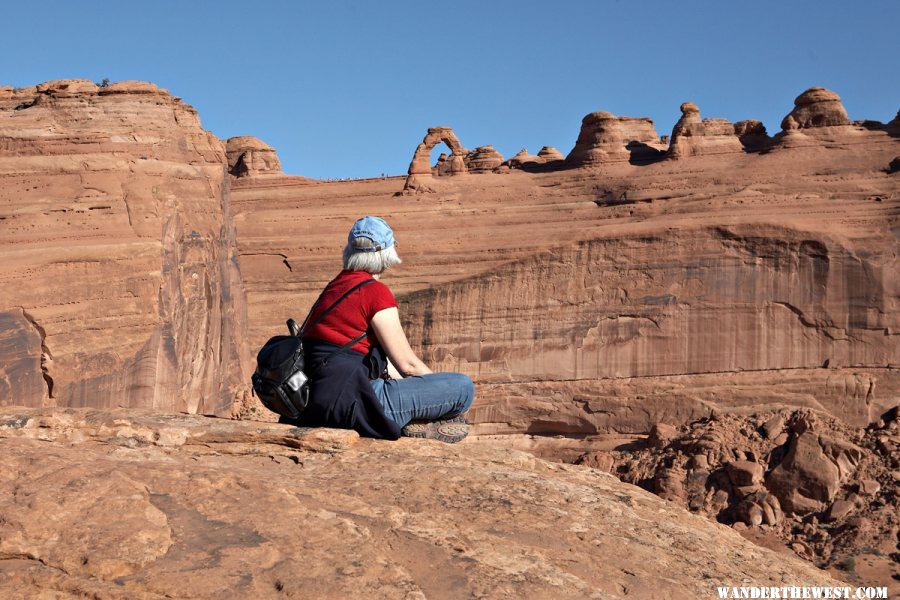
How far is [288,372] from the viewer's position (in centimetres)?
498

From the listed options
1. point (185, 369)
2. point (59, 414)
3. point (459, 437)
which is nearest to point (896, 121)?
point (185, 369)

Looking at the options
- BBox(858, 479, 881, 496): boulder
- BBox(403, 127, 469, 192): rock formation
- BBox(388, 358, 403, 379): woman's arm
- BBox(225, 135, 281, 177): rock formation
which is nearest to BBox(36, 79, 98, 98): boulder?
BBox(403, 127, 469, 192): rock formation

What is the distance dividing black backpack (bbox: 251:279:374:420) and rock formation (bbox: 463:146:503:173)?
1078 inches

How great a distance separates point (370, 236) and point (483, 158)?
94.6ft

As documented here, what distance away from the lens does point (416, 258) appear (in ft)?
66.5

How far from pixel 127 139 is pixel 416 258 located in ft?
26.8

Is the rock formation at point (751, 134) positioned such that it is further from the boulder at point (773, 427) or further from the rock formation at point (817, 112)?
the boulder at point (773, 427)

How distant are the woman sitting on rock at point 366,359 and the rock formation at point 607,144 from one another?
17.5 meters

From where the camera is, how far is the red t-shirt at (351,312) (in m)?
5.02

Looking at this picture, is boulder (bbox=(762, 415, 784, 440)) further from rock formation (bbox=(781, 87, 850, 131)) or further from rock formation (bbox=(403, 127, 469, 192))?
rock formation (bbox=(403, 127, 469, 192))

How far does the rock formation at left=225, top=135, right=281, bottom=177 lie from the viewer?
25.0 metres

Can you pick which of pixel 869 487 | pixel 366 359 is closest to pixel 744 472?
pixel 869 487

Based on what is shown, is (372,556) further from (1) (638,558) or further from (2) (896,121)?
(2) (896,121)

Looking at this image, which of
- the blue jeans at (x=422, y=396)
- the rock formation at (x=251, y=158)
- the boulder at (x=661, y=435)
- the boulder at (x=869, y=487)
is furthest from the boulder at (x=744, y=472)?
the rock formation at (x=251, y=158)
